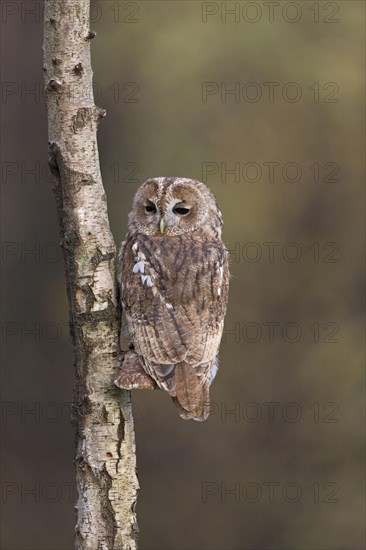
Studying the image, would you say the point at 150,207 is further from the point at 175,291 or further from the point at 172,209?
the point at 175,291

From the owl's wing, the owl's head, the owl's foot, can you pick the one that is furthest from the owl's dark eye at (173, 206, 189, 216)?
the owl's foot

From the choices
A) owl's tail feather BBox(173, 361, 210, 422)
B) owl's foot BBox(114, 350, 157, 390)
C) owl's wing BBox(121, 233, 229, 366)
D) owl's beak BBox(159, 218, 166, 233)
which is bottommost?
owl's tail feather BBox(173, 361, 210, 422)

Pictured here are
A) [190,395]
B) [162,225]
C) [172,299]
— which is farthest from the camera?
[162,225]

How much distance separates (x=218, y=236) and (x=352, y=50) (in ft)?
17.4

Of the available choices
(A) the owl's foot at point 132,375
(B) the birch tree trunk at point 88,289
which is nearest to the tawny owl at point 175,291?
(A) the owl's foot at point 132,375

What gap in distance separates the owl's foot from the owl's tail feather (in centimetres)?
11

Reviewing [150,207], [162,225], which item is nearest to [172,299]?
[162,225]

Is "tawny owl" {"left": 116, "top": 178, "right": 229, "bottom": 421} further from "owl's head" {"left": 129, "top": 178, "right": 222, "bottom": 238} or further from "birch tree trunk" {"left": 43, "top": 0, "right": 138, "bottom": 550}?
"birch tree trunk" {"left": 43, "top": 0, "right": 138, "bottom": 550}

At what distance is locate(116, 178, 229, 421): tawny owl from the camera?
4012 millimetres

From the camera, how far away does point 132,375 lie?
157 inches

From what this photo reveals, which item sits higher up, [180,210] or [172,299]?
[180,210]

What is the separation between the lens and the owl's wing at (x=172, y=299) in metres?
4.07

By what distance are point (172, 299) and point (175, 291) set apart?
0.03m

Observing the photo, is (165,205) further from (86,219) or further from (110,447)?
(110,447)
